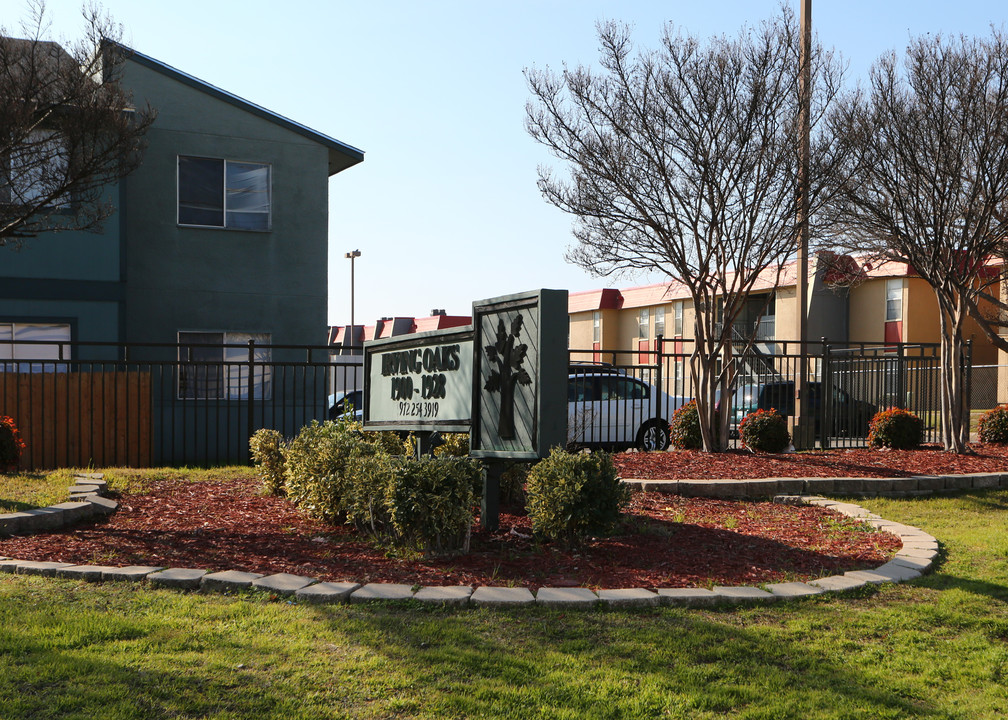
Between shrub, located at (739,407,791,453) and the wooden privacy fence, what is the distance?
885 centimetres

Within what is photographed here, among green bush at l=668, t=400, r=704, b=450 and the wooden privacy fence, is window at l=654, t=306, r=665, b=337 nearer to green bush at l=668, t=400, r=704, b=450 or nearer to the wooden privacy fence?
green bush at l=668, t=400, r=704, b=450

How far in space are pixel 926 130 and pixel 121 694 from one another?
1207 centimetres

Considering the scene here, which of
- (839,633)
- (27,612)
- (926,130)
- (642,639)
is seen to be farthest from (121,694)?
(926,130)

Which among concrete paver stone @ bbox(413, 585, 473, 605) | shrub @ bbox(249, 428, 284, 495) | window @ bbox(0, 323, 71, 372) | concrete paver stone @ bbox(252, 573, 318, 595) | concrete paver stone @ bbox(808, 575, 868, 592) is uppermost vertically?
window @ bbox(0, 323, 71, 372)

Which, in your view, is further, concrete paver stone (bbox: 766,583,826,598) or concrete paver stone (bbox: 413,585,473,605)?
concrete paver stone (bbox: 766,583,826,598)

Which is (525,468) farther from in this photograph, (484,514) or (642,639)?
(642,639)

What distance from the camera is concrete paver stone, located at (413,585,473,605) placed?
16.9ft

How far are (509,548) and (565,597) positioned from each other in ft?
5.08

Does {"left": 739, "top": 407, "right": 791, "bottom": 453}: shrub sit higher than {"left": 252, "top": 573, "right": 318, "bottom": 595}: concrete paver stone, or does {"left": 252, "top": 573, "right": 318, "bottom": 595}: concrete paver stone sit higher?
{"left": 739, "top": 407, "right": 791, "bottom": 453}: shrub

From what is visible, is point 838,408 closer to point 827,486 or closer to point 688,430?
point 688,430

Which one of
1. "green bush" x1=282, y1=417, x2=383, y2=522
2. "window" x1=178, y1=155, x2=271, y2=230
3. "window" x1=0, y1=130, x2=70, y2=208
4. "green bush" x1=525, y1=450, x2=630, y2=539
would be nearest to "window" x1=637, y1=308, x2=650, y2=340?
"window" x1=178, y1=155, x2=271, y2=230

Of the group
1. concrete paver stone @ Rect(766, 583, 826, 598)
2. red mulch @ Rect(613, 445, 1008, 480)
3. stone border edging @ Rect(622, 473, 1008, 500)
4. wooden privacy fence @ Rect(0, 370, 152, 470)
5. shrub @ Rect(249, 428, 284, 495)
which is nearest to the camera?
concrete paver stone @ Rect(766, 583, 826, 598)

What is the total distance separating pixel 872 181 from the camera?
13031 mm

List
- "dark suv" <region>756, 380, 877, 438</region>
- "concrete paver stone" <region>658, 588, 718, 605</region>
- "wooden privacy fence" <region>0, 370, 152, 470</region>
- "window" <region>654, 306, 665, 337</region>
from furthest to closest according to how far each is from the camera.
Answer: "window" <region>654, 306, 665, 337</region> → "dark suv" <region>756, 380, 877, 438</region> → "wooden privacy fence" <region>0, 370, 152, 470</region> → "concrete paver stone" <region>658, 588, 718, 605</region>
